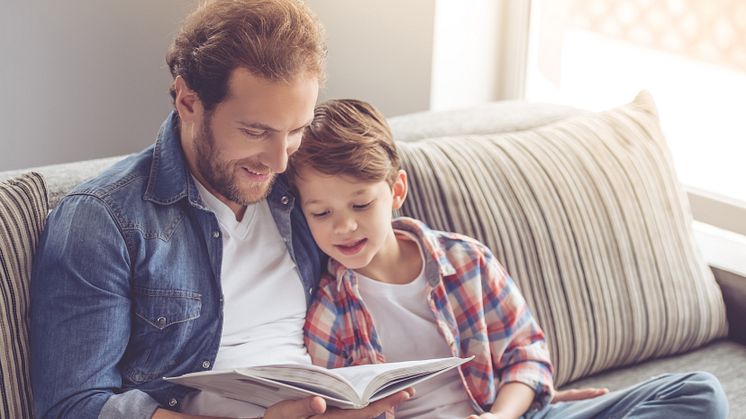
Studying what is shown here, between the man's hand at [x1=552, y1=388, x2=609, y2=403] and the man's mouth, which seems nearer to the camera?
the man's mouth

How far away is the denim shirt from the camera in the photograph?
142 cm

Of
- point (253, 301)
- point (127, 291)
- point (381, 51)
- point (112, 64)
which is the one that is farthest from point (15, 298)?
point (381, 51)

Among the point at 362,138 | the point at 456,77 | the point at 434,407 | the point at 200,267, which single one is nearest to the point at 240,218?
the point at 200,267

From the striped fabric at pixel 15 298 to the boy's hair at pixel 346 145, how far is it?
45 centimetres

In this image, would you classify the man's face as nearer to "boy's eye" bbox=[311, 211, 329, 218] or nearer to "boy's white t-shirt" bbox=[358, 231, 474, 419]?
"boy's eye" bbox=[311, 211, 329, 218]

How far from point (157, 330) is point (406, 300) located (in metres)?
0.45

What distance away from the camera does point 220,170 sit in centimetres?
154

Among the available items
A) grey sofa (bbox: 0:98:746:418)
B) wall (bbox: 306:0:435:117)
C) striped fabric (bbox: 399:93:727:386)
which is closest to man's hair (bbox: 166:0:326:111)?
grey sofa (bbox: 0:98:746:418)

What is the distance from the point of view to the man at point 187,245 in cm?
142

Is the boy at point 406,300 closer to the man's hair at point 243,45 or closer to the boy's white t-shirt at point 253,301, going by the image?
the boy's white t-shirt at point 253,301

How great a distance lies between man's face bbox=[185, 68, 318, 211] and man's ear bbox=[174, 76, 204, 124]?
16 mm

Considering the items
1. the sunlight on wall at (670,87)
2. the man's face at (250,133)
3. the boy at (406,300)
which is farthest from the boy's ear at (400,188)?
the sunlight on wall at (670,87)

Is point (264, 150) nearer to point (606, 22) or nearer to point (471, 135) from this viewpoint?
point (471, 135)

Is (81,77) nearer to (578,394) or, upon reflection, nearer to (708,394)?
(578,394)
